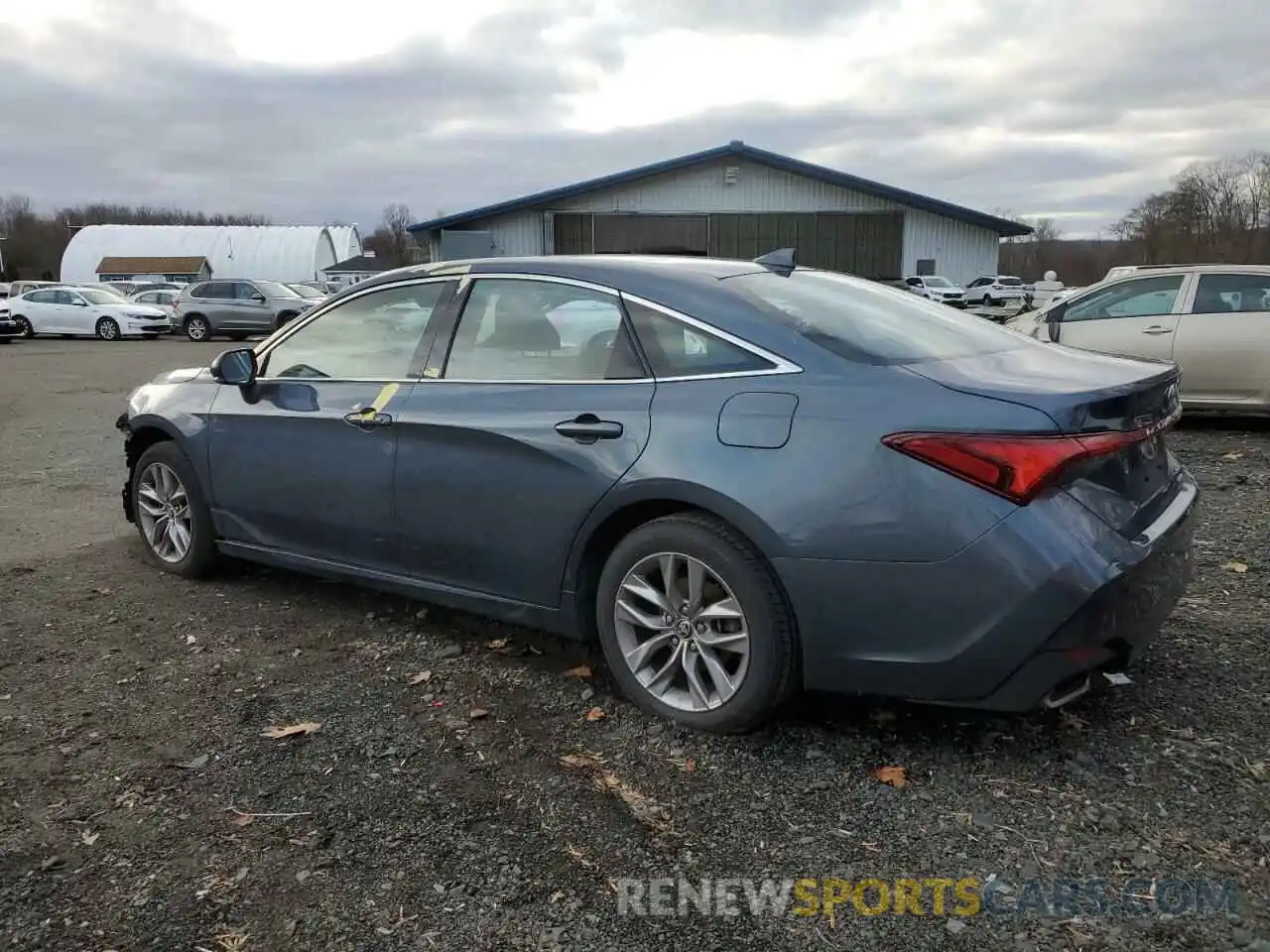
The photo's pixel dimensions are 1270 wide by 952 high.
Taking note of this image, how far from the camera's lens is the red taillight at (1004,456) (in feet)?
8.74

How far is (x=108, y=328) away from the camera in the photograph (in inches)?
1145

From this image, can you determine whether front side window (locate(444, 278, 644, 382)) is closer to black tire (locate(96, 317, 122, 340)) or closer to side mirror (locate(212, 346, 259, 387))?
side mirror (locate(212, 346, 259, 387))

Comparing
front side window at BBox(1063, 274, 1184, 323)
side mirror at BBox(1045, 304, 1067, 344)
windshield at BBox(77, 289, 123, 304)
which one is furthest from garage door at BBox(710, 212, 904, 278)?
front side window at BBox(1063, 274, 1184, 323)

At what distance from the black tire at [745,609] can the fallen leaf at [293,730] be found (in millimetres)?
1206

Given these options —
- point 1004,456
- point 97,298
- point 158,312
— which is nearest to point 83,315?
point 97,298

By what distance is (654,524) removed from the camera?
320cm

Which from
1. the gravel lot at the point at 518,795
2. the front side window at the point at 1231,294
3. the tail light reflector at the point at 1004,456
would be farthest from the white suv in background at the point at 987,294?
the tail light reflector at the point at 1004,456

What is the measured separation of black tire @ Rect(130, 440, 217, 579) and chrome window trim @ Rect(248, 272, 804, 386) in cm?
69

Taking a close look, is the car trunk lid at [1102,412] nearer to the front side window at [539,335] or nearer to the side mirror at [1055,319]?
the front side window at [539,335]

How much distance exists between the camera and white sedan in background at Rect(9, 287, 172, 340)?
28.9 m

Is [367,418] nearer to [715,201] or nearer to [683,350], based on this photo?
[683,350]

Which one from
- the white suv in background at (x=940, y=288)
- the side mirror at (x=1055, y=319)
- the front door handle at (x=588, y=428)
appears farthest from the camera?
the white suv in background at (x=940, y=288)

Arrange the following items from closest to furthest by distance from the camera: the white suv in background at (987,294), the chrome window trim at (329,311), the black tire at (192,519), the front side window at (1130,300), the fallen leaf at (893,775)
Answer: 1. the fallen leaf at (893,775)
2. the chrome window trim at (329,311)
3. the black tire at (192,519)
4. the front side window at (1130,300)
5. the white suv in background at (987,294)

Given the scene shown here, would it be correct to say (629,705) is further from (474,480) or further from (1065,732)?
(1065,732)
